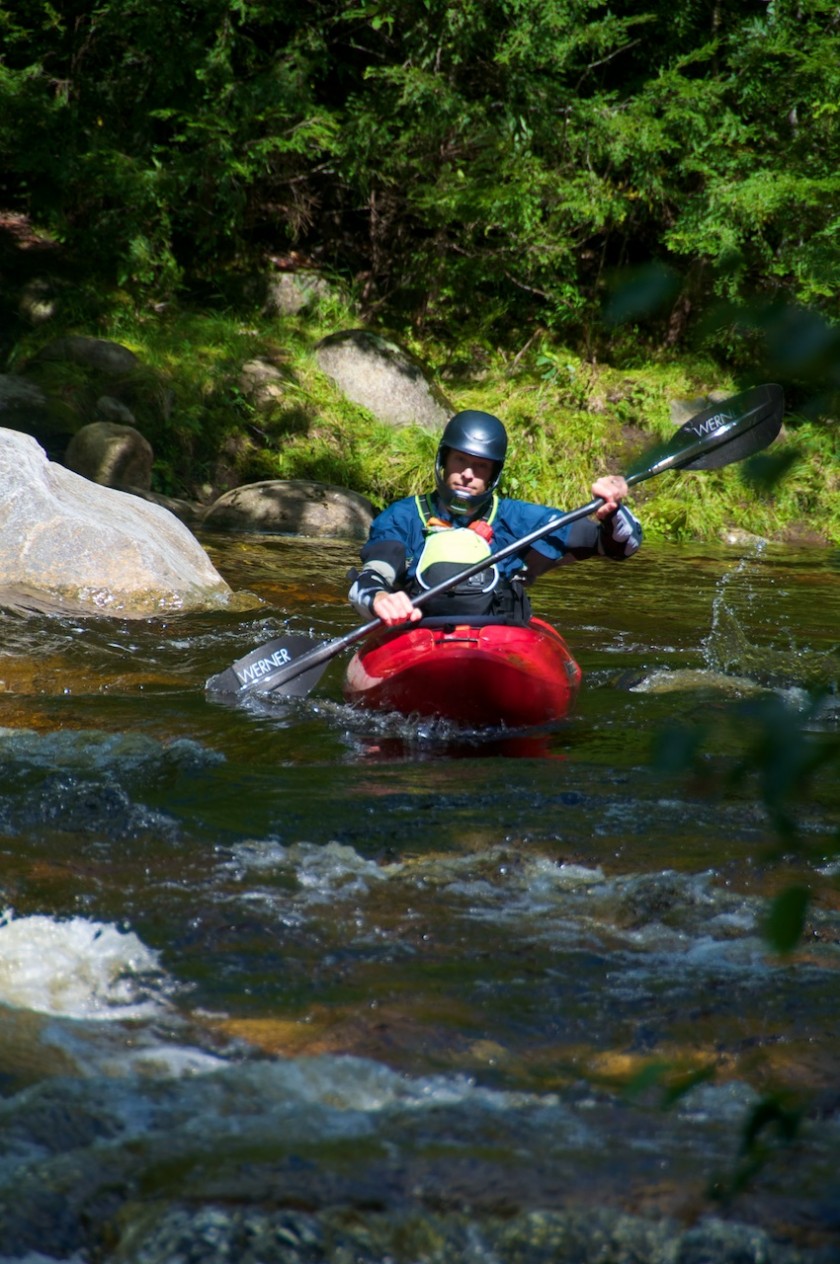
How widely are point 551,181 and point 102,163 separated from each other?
424 centimetres

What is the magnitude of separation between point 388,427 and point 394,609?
25.8ft

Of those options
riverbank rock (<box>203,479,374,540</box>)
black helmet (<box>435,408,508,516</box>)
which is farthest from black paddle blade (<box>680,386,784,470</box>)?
riverbank rock (<box>203,479,374,540</box>)

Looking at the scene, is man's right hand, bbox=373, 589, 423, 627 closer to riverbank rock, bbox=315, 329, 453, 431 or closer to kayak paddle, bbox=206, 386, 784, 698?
kayak paddle, bbox=206, 386, 784, 698

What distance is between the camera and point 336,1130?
199 cm

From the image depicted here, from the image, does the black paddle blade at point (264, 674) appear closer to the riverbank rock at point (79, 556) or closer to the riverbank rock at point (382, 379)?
the riverbank rock at point (79, 556)

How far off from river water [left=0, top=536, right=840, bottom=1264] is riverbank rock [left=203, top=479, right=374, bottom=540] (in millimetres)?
5325

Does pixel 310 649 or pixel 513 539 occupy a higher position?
pixel 513 539

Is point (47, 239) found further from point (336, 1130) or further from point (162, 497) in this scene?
point (336, 1130)

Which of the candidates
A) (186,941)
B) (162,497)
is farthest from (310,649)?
(162,497)

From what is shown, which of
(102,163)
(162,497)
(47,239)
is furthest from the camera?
Answer: (47,239)

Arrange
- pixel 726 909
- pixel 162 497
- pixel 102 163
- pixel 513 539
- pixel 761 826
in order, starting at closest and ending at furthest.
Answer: pixel 726 909
pixel 761 826
pixel 513 539
pixel 162 497
pixel 102 163

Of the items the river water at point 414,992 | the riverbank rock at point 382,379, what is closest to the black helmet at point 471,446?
the river water at point 414,992

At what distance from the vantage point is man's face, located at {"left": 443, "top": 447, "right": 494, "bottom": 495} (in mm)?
5055

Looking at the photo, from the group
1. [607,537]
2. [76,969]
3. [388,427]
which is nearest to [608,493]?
[607,537]
